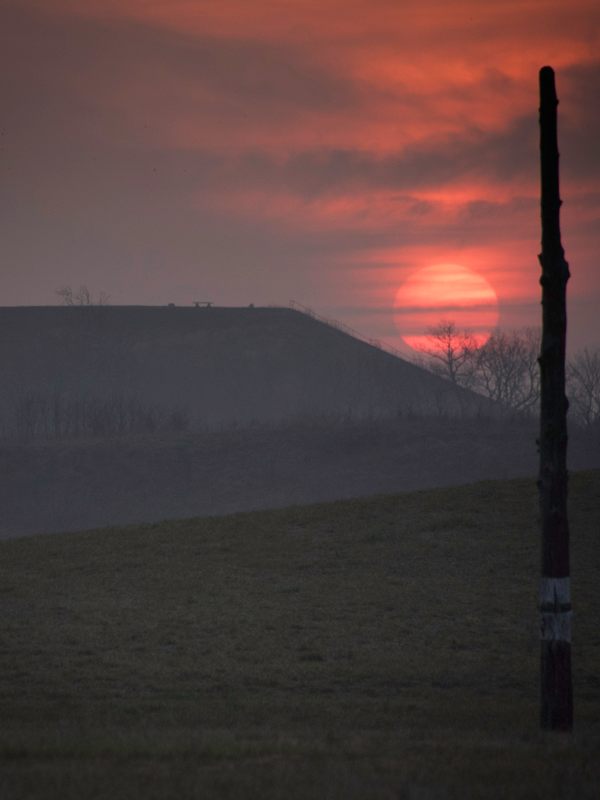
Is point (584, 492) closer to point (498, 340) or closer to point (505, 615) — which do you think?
point (505, 615)

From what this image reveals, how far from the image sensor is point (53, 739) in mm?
10664

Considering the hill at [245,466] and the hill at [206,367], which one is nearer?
the hill at [245,466]

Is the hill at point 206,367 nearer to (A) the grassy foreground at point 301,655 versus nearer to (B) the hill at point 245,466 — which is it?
(B) the hill at point 245,466

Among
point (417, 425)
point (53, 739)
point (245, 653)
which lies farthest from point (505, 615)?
point (417, 425)

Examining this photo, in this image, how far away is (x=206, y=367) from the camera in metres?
134

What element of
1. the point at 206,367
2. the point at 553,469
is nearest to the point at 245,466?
the point at 206,367

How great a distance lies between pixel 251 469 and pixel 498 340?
194 ft

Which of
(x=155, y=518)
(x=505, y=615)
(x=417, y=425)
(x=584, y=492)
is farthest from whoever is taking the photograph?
(x=417, y=425)

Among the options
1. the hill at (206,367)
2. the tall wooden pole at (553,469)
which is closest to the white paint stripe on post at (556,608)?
the tall wooden pole at (553,469)

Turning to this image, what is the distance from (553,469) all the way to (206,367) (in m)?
123

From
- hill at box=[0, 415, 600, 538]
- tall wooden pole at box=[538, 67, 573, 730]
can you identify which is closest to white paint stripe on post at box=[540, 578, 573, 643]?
tall wooden pole at box=[538, 67, 573, 730]

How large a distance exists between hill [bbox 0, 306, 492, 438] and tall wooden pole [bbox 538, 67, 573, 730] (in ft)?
336

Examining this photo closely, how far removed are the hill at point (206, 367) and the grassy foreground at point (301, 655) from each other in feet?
273

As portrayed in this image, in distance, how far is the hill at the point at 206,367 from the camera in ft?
407
